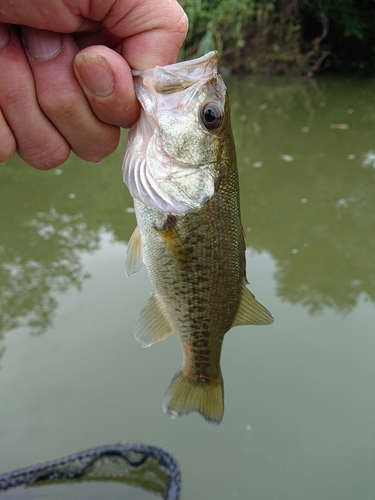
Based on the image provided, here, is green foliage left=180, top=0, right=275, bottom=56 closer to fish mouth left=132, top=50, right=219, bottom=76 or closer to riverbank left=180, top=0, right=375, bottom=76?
riverbank left=180, top=0, right=375, bottom=76

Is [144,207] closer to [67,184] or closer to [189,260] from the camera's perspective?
[189,260]

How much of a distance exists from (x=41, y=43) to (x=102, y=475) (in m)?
1.78

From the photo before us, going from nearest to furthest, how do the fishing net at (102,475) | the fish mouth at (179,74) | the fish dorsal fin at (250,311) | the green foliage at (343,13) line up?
1. the fish mouth at (179,74)
2. the fish dorsal fin at (250,311)
3. the fishing net at (102,475)
4. the green foliage at (343,13)

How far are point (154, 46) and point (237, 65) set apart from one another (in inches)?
470

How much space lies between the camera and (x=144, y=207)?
1257mm

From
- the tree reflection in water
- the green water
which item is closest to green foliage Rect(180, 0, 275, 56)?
the tree reflection in water

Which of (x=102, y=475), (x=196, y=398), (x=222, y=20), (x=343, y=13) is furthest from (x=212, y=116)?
(x=343, y=13)

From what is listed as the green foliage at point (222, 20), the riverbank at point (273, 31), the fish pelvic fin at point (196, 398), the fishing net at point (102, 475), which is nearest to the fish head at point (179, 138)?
the fish pelvic fin at point (196, 398)

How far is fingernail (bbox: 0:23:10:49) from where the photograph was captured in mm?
1052

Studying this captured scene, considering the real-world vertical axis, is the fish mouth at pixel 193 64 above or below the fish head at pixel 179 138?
above

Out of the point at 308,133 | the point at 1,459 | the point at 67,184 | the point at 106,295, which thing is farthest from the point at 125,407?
the point at 308,133

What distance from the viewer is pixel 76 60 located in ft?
3.51

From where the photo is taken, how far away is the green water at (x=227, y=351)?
2236 millimetres

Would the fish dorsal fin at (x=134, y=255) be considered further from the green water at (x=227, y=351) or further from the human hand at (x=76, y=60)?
the green water at (x=227, y=351)
